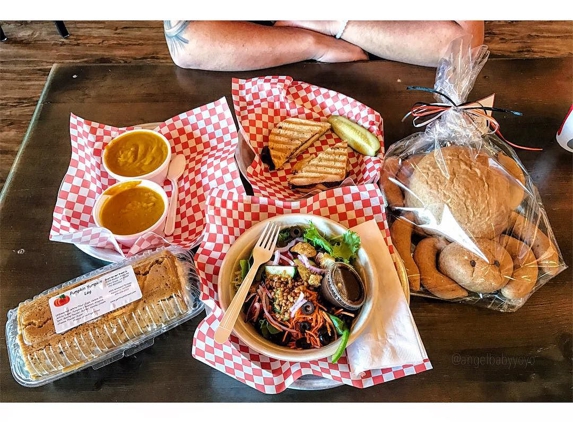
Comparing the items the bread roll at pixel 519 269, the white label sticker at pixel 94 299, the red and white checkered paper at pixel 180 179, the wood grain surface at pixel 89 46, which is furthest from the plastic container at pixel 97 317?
the wood grain surface at pixel 89 46

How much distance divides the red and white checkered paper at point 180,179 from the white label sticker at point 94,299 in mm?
135

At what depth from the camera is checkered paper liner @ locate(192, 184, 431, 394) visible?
1.20 metres

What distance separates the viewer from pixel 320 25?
83.1 inches

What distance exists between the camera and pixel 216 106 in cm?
170

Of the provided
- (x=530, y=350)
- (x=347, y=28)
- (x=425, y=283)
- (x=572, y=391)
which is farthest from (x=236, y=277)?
(x=347, y=28)

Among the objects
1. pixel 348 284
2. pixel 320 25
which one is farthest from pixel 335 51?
pixel 348 284

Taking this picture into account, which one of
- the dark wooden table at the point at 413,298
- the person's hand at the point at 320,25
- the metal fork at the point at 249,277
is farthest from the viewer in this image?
the person's hand at the point at 320,25

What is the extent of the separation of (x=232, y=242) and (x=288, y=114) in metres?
0.61

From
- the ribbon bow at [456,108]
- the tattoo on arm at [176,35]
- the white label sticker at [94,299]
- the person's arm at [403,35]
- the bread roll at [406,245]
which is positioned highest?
the tattoo on arm at [176,35]

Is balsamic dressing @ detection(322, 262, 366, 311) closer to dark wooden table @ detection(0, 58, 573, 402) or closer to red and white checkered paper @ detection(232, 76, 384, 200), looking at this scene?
dark wooden table @ detection(0, 58, 573, 402)

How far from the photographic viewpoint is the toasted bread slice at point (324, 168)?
157 centimetres

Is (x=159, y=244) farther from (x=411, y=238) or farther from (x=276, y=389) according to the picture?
(x=411, y=238)

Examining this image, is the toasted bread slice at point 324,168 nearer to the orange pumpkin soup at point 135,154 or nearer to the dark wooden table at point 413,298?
the dark wooden table at point 413,298

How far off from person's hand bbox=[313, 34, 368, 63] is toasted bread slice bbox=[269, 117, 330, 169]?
1.30ft
